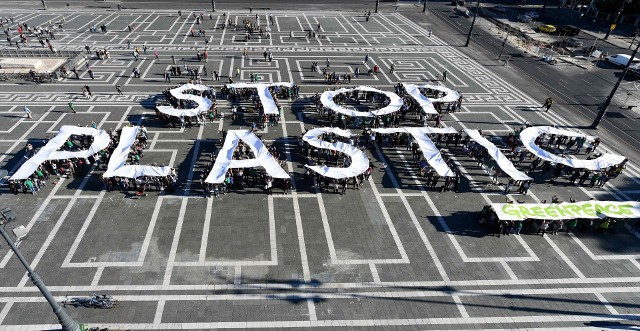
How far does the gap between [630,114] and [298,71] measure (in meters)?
44.4

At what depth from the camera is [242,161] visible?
29.8 m

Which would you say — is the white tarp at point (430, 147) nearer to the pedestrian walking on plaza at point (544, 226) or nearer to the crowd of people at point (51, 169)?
the pedestrian walking on plaza at point (544, 226)

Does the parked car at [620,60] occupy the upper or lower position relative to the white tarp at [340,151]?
upper

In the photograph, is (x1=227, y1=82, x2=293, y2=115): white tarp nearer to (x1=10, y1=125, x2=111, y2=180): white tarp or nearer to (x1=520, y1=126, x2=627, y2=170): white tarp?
(x1=10, y1=125, x2=111, y2=180): white tarp

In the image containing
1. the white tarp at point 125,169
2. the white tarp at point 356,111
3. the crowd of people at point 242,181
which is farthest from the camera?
the white tarp at point 356,111

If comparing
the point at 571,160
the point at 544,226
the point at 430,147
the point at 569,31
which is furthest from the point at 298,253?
the point at 569,31

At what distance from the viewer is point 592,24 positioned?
276 ft

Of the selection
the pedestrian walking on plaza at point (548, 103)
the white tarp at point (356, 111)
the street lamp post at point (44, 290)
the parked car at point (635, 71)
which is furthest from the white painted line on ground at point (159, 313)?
the parked car at point (635, 71)

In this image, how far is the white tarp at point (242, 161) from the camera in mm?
28812

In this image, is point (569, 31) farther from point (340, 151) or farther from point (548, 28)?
point (340, 151)

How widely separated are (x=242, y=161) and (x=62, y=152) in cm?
1559

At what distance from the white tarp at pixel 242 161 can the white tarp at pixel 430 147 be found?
11.6 metres

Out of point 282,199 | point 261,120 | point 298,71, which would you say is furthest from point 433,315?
point 298,71

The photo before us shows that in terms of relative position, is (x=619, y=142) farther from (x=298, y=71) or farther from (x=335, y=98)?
(x=298, y=71)
